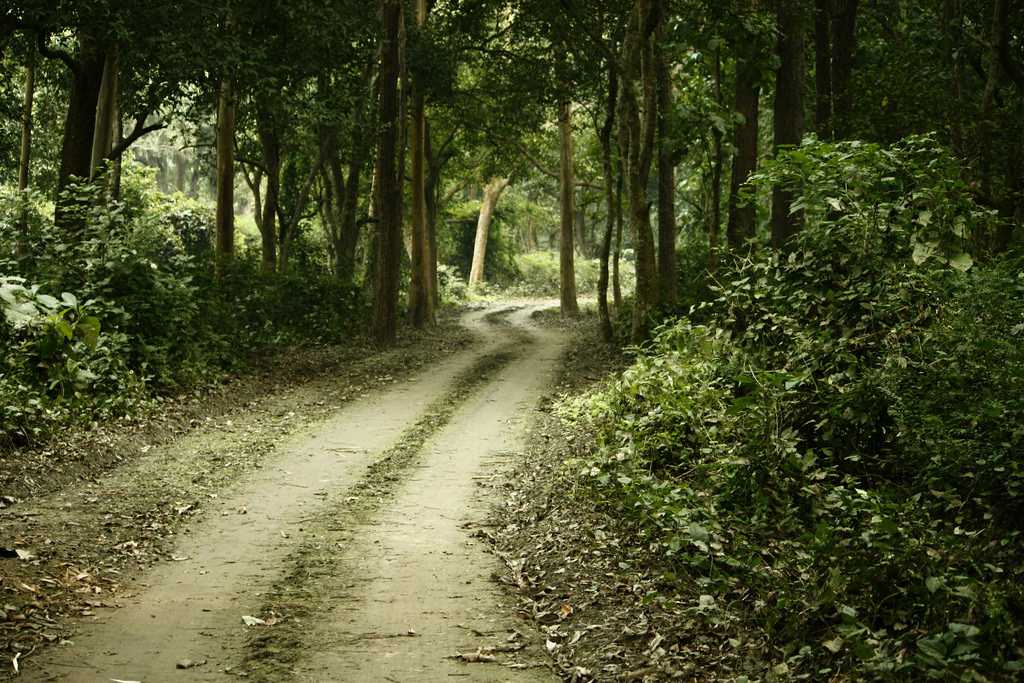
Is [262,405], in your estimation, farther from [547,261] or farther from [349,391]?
[547,261]

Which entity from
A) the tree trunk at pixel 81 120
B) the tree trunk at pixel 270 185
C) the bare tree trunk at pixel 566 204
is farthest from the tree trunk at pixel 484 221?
the tree trunk at pixel 81 120

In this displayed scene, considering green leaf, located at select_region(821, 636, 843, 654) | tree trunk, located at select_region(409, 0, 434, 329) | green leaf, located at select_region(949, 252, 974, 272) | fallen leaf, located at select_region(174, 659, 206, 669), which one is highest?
tree trunk, located at select_region(409, 0, 434, 329)

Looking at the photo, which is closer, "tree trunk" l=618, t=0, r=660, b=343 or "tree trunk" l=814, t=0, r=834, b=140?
"tree trunk" l=618, t=0, r=660, b=343

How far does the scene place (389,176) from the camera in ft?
74.6

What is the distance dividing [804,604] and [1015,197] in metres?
7.70

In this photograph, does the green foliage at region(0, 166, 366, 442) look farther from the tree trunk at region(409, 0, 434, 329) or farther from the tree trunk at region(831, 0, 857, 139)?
the tree trunk at region(831, 0, 857, 139)

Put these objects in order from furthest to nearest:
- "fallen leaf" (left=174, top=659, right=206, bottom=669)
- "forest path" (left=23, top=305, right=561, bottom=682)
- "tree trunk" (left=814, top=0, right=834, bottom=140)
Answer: "tree trunk" (left=814, top=0, right=834, bottom=140)
"forest path" (left=23, top=305, right=561, bottom=682)
"fallen leaf" (left=174, top=659, right=206, bottom=669)

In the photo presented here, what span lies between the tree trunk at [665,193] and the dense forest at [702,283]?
101 mm

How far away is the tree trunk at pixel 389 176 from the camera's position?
72.1ft

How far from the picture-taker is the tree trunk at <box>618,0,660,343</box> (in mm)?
16844

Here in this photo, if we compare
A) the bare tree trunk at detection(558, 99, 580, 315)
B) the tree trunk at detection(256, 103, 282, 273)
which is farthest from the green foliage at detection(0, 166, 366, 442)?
the bare tree trunk at detection(558, 99, 580, 315)

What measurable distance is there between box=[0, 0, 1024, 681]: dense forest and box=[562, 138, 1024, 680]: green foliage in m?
0.03

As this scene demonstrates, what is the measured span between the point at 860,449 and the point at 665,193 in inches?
665

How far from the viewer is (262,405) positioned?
48.4 ft
